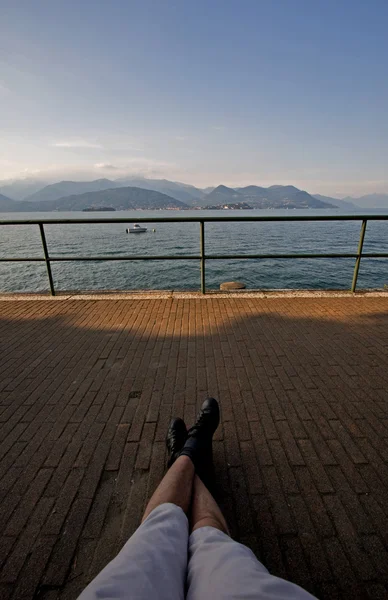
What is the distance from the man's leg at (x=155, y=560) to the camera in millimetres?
865

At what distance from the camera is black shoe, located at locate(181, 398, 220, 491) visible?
65.6 inches

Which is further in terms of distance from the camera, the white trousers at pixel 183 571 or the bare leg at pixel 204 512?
the bare leg at pixel 204 512

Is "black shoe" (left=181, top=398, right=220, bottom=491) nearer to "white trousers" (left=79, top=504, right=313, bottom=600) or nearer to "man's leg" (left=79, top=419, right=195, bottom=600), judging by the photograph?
"man's leg" (left=79, top=419, right=195, bottom=600)

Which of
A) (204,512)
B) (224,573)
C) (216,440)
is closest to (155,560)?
(224,573)

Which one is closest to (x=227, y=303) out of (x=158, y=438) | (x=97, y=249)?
(x=158, y=438)

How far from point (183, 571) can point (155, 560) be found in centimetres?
11

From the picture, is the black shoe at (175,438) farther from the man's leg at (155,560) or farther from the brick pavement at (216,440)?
the man's leg at (155,560)

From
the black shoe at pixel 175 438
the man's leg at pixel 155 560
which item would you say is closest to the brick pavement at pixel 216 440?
the black shoe at pixel 175 438

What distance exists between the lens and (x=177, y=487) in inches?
56.9

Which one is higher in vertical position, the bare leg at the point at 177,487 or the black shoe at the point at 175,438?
the bare leg at the point at 177,487

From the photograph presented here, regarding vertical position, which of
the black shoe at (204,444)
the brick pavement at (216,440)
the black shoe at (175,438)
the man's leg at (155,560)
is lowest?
the brick pavement at (216,440)

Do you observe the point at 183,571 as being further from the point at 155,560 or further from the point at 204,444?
the point at 204,444

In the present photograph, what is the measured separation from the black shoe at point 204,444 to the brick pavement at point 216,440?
0.14 m

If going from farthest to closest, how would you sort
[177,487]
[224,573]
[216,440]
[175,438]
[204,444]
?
[216,440] < [175,438] < [204,444] < [177,487] < [224,573]
